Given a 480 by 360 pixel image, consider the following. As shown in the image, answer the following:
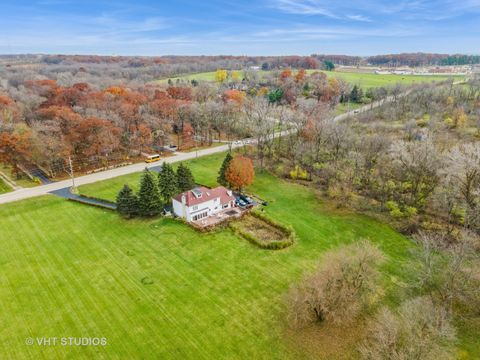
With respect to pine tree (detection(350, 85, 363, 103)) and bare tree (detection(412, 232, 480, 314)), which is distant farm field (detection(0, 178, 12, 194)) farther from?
pine tree (detection(350, 85, 363, 103))

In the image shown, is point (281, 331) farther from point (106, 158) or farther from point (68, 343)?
point (106, 158)

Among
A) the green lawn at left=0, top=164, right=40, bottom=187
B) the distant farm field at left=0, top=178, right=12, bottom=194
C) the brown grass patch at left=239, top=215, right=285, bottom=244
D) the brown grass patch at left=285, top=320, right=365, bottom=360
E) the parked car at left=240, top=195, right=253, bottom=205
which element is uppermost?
the green lawn at left=0, top=164, right=40, bottom=187

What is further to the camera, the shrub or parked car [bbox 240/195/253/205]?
the shrub

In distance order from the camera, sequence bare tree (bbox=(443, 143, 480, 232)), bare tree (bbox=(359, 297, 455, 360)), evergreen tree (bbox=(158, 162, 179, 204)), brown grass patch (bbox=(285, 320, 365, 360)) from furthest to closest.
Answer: evergreen tree (bbox=(158, 162, 179, 204)) < bare tree (bbox=(443, 143, 480, 232)) < brown grass patch (bbox=(285, 320, 365, 360)) < bare tree (bbox=(359, 297, 455, 360))

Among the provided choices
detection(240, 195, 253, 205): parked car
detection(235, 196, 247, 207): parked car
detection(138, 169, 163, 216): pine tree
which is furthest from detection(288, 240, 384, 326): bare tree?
detection(138, 169, 163, 216): pine tree

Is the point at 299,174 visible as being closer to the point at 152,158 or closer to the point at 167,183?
the point at 167,183

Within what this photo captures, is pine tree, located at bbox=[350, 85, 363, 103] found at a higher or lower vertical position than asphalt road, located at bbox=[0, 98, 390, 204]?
higher

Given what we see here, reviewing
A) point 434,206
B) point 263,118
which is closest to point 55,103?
point 263,118
